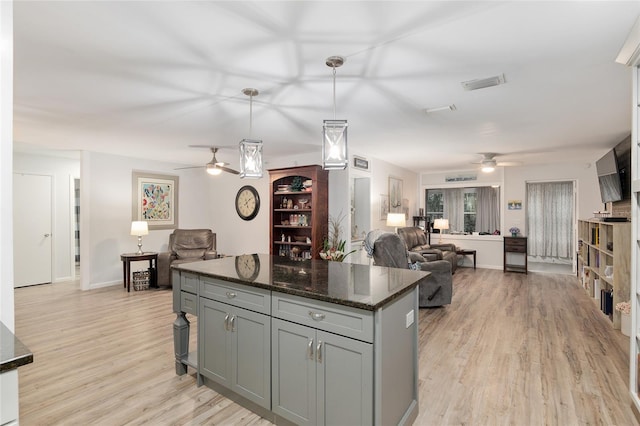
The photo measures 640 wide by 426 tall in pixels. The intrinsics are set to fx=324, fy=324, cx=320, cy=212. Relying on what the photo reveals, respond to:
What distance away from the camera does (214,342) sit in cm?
249

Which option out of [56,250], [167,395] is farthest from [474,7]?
[56,250]

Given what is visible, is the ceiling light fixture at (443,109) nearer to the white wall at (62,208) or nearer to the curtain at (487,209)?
the curtain at (487,209)

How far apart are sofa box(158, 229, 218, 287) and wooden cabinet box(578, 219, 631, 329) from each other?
615 centimetres

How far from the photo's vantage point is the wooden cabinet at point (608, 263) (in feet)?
12.7

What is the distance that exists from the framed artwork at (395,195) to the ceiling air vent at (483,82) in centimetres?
440

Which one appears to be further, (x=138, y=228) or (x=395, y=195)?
(x=395, y=195)

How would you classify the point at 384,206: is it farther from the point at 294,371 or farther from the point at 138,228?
the point at 294,371

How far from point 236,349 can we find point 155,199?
18.0 feet

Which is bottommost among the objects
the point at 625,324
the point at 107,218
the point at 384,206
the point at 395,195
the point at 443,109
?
the point at 625,324

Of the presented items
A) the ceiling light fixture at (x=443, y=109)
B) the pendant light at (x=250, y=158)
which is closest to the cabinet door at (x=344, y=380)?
the pendant light at (x=250, y=158)

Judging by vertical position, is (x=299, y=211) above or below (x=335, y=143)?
below

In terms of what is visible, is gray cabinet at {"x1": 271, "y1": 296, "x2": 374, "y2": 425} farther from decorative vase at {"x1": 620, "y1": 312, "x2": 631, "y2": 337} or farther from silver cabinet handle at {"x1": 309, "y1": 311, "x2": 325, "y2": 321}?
decorative vase at {"x1": 620, "y1": 312, "x2": 631, "y2": 337}

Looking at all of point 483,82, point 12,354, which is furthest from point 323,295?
point 483,82

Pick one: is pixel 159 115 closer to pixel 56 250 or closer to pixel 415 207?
pixel 56 250
